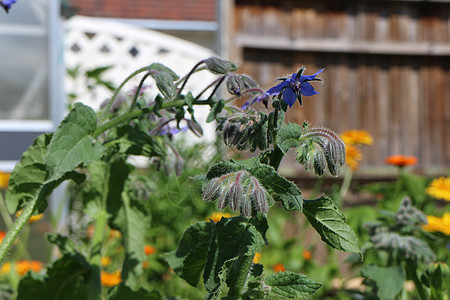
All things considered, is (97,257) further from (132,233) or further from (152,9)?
(152,9)

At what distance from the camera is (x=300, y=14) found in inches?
209

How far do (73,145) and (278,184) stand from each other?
1.15 ft

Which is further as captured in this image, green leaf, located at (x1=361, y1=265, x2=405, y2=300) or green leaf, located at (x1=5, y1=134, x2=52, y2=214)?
green leaf, located at (x1=361, y1=265, x2=405, y2=300)

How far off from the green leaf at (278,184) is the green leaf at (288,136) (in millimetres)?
47

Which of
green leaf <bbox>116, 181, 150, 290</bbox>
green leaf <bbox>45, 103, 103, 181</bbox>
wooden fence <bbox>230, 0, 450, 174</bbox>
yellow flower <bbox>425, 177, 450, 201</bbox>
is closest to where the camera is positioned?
green leaf <bbox>45, 103, 103, 181</bbox>

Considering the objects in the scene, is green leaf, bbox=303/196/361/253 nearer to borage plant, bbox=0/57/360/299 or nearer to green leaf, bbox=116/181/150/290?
borage plant, bbox=0/57/360/299

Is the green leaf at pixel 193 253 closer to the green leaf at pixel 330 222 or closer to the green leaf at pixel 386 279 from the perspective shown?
the green leaf at pixel 330 222

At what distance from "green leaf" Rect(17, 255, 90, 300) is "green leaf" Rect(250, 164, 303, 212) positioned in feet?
1.75

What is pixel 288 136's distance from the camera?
80 cm

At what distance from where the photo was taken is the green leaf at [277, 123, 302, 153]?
784mm

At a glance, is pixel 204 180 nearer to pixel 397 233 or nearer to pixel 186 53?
pixel 397 233

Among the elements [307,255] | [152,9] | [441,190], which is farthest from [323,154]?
[152,9]

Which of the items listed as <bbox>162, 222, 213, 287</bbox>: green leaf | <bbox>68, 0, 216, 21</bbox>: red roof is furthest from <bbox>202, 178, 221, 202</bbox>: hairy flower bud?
<bbox>68, 0, 216, 21</bbox>: red roof

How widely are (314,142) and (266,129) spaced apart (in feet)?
0.23
